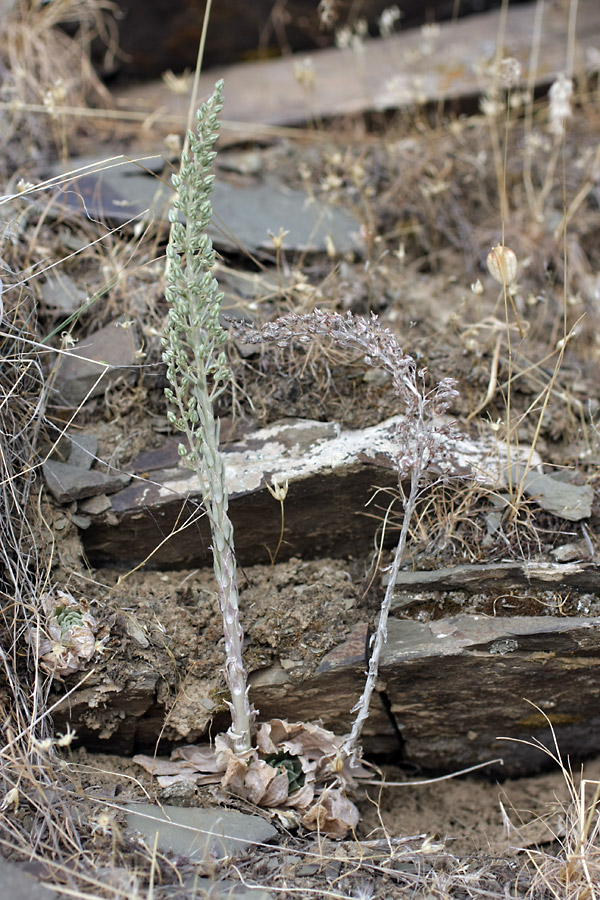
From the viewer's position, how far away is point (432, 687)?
244 centimetres

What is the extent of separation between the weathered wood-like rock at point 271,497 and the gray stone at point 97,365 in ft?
1.07

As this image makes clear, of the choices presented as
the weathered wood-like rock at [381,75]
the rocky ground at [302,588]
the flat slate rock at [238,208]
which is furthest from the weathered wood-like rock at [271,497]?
the weathered wood-like rock at [381,75]

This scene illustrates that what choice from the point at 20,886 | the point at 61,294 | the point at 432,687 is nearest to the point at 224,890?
the point at 20,886

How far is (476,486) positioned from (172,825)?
4.52ft

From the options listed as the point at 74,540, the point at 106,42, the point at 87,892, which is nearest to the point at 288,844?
the point at 87,892

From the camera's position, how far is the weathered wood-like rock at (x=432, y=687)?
7.61 feet

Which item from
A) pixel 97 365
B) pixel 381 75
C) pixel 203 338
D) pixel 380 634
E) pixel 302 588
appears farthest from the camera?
pixel 381 75

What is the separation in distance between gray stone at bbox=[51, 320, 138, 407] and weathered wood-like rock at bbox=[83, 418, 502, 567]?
326 millimetres

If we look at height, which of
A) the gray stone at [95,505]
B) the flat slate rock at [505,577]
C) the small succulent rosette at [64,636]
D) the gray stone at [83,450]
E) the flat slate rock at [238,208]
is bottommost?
the flat slate rock at [505,577]

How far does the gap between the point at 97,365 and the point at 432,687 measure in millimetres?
1638

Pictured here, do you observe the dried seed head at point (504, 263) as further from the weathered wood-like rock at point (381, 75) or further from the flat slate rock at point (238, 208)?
the weathered wood-like rock at point (381, 75)

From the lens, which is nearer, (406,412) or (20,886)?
(20,886)

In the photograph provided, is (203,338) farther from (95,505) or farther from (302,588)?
(302,588)

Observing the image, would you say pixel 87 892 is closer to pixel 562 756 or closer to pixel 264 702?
pixel 264 702
